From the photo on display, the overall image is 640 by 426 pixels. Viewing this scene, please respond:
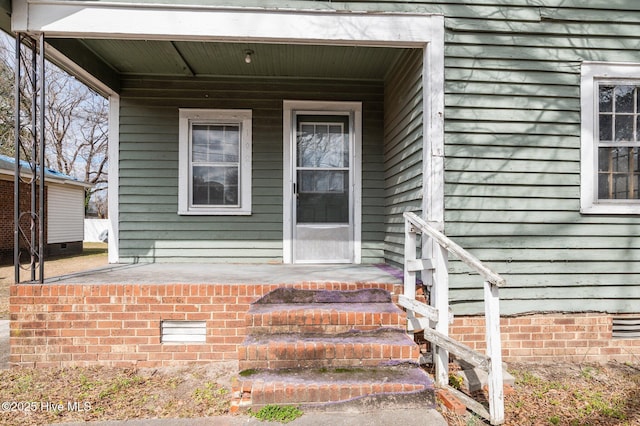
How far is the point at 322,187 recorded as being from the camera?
4.96 meters

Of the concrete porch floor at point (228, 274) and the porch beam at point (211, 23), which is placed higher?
the porch beam at point (211, 23)

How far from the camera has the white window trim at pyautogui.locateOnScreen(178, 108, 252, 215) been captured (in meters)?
4.92

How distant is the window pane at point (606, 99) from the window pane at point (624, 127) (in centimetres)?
12

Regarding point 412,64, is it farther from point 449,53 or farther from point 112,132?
point 112,132

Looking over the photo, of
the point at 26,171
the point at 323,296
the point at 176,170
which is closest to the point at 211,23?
the point at 176,170

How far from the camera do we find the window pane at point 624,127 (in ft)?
11.8

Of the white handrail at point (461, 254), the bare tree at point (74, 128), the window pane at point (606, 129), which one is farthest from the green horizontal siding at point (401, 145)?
the bare tree at point (74, 128)

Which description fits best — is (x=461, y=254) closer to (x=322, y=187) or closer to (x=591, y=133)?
(x=591, y=133)

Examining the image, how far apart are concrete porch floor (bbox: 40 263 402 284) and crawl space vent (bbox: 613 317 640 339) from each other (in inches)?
81.4

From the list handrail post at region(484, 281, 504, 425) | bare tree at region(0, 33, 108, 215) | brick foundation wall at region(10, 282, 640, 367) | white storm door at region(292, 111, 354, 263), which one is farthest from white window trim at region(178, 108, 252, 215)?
bare tree at region(0, 33, 108, 215)

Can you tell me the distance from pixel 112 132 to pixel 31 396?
3260mm

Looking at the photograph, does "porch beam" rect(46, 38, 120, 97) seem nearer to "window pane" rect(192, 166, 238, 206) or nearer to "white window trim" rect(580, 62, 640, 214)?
"window pane" rect(192, 166, 238, 206)

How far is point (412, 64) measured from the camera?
382 cm

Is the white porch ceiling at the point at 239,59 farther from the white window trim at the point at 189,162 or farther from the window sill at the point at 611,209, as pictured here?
the window sill at the point at 611,209
